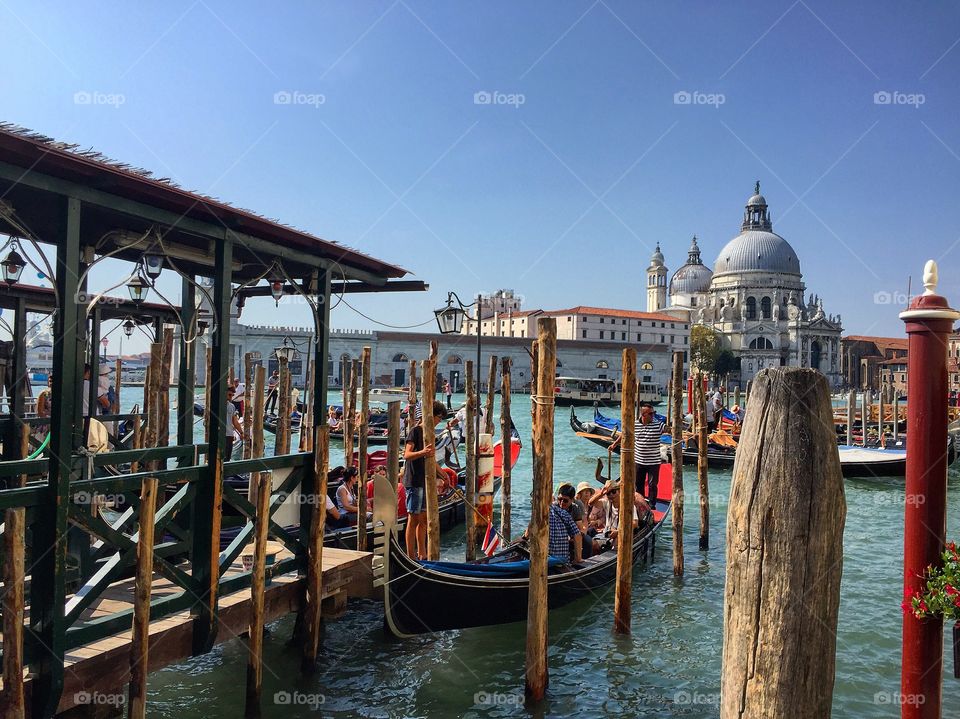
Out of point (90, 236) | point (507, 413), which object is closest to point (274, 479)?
point (90, 236)

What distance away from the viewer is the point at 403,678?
14.6ft

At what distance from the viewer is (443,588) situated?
4.64 m

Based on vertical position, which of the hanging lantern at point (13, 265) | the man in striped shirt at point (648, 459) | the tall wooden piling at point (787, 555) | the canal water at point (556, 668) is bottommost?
the canal water at point (556, 668)

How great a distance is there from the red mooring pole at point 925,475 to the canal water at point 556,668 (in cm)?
207

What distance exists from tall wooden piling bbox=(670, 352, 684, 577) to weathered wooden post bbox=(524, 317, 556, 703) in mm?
2827

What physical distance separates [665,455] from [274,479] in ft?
35.8

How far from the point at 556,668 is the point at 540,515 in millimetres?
1364

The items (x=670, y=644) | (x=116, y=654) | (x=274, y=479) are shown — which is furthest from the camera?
(x=670, y=644)

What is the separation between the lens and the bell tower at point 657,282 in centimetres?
7381

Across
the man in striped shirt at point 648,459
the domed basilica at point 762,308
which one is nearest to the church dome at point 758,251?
the domed basilica at point 762,308

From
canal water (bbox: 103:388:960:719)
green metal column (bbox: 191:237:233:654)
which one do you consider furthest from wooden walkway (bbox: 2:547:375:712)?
canal water (bbox: 103:388:960:719)

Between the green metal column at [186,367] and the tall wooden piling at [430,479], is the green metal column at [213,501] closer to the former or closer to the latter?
the green metal column at [186,367]

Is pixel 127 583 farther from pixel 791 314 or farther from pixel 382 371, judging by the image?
pixel 791 314

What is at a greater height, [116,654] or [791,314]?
[791,314]
